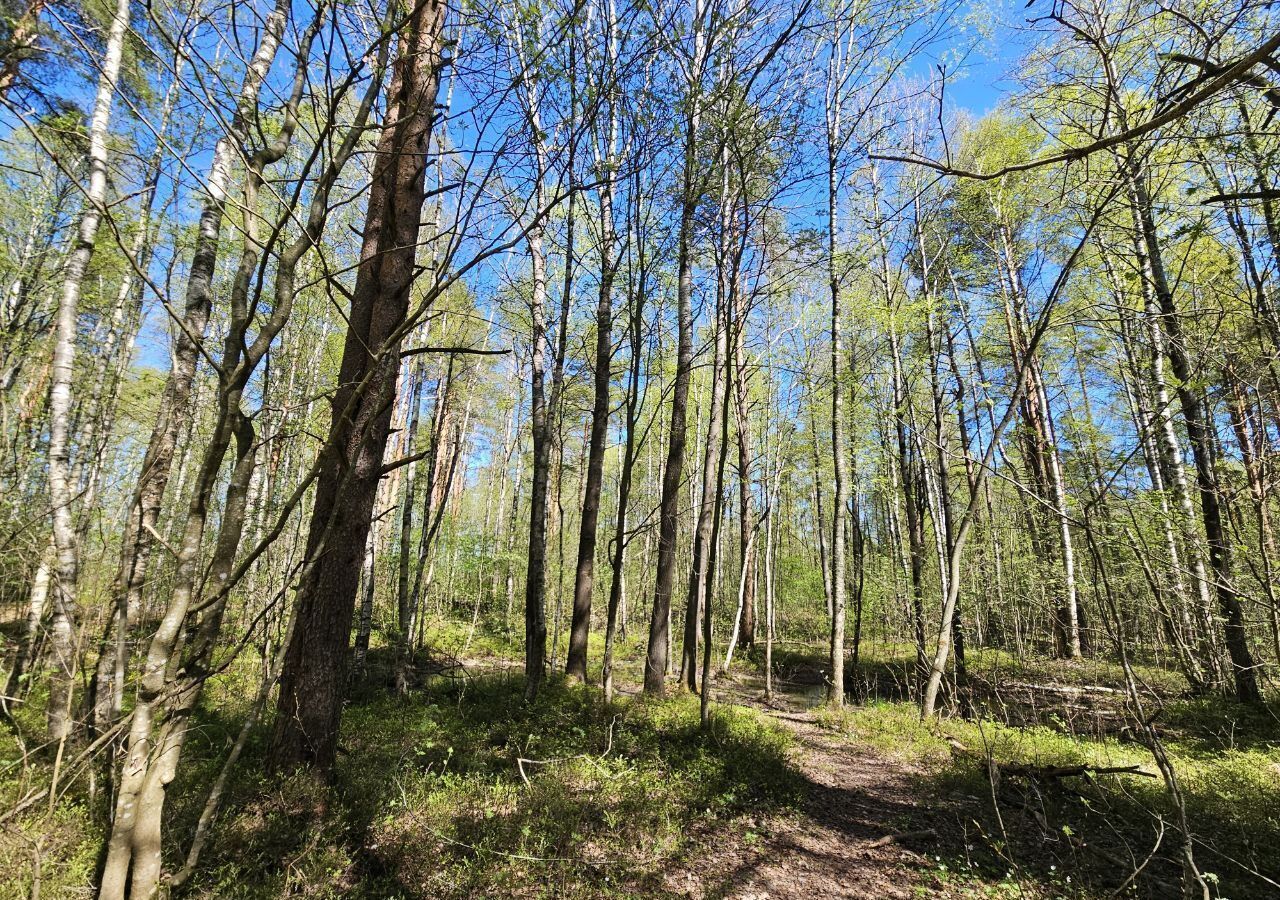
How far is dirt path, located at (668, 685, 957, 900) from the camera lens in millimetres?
3674

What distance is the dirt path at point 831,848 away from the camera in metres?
3.67

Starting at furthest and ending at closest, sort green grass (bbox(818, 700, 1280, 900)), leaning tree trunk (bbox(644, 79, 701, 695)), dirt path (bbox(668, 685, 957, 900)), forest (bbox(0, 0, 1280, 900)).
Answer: leaning tree trunk (bbox(644, 79, 701, 695)) → green grass (bbox(818, 700, 1280, 900)) → dirt path (bbox(668, 685, 957, 900)) → forest (bbox(0, 0, 1280, 900))

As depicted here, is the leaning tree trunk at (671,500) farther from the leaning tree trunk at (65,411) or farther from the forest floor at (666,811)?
the leaning tree trunk at (65,411)

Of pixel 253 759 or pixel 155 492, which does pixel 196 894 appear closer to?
pixel 253 759

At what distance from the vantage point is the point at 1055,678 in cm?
1109

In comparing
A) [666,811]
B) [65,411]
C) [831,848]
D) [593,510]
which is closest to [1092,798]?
[831,848]

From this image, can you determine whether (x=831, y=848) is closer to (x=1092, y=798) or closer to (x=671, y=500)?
(x=1092, y=798)

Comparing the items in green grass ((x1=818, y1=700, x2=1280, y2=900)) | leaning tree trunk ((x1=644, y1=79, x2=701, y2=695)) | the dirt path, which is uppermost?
leaning tree trunk ((x1=644, y1=79, x2=701, y2=695))

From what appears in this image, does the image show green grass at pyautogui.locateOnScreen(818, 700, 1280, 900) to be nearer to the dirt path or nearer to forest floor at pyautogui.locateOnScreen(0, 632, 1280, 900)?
forest floor at pyautogui.locateOnScreen(0, 632, 1280, 900)

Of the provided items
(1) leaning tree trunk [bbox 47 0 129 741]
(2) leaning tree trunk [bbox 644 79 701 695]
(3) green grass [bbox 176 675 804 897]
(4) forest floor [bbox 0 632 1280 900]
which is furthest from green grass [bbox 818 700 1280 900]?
(1) leaning tree trunk [bbox 47 0 129 741]

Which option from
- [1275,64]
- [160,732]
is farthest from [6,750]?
[1275,64]

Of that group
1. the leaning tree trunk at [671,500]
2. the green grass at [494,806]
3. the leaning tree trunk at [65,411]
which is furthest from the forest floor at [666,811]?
the leaning tree trunk at [671,500]

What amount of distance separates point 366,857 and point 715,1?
24.7 ft

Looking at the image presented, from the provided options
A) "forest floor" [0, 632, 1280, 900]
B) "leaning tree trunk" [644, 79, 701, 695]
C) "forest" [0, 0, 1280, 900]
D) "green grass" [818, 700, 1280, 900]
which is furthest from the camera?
"leaning tree trunk" [644, 79, 701, 695]
